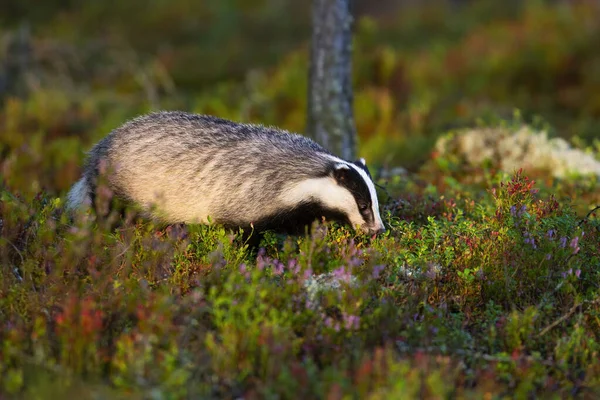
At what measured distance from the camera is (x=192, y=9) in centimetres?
2209

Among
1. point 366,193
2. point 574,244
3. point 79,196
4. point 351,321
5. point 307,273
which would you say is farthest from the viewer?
point 79,196

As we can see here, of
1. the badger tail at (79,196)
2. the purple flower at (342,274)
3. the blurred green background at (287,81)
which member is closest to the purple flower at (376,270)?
the purple flower at (342,274)

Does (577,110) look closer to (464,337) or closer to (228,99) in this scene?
(228,99)

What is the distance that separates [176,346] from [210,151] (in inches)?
92.5

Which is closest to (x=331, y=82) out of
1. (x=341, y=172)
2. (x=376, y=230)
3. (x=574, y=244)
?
(x=341, y=172)

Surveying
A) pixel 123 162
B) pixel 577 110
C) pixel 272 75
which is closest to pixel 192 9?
pixel 272 75

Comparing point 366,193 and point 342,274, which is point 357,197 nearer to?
point 366,193

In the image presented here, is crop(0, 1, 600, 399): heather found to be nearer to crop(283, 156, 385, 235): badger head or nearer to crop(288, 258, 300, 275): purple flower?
crop(288, 258, 300, 275): purple flower

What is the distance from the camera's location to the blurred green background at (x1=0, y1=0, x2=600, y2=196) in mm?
9820

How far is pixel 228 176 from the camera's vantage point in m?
5.51

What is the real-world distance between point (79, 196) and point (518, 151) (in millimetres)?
4871

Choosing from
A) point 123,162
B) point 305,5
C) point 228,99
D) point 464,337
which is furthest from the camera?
point 305,5

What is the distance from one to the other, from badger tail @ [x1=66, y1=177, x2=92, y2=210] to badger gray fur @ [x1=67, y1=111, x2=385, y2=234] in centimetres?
1

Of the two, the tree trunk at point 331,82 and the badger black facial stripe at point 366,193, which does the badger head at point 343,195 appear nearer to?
the badger black facial stripe at point 366,193
